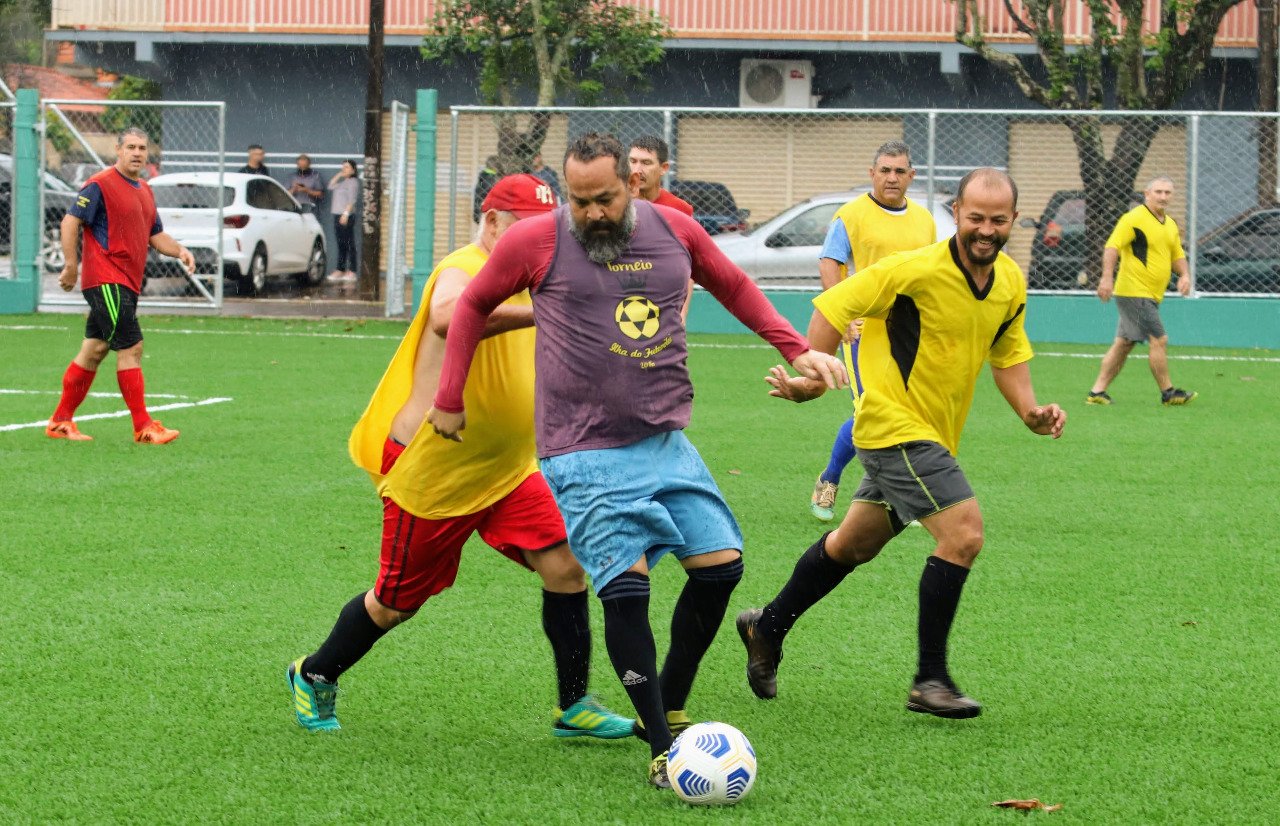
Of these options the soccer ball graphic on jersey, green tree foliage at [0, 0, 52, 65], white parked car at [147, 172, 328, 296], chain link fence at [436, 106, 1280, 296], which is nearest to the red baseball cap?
the soccer ball graphic on jersey

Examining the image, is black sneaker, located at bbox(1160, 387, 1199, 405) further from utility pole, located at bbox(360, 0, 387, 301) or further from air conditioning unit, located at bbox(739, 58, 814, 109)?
air conditioning unit, located at bbox(739, 58, 814, 109)

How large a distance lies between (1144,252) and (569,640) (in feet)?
33.6

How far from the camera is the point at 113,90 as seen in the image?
119ft

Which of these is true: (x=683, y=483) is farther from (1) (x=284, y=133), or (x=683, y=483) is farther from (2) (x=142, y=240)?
(1) (x=284, y=133)

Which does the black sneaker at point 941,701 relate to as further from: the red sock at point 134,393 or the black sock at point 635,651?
the red sock at point 134,393

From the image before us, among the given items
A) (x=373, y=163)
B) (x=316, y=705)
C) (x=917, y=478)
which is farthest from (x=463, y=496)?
(x=373, y=163)

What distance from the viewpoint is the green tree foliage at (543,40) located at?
2602cm

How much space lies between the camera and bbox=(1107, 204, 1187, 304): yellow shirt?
14148mm

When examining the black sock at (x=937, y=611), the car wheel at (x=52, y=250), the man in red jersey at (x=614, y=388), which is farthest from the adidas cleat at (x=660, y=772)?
the car wheel at (x=52, y=250)

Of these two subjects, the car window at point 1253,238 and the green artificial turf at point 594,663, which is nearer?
the green artificial turf at point 594,663

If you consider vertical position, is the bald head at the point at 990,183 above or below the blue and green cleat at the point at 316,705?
above

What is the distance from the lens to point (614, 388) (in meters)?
4.53

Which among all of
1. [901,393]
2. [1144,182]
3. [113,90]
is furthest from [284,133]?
[901,393]

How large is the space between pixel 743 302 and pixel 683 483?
0.54 metres
